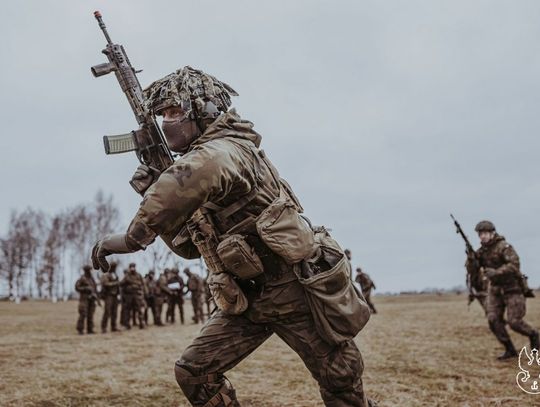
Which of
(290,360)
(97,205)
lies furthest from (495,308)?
(97,205)

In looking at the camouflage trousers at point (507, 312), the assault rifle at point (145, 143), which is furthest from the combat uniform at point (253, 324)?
the camouflage trousers at point (507, 312)

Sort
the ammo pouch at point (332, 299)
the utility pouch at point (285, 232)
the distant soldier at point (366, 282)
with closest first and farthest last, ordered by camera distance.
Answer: the utility pouch at point (285, 232), the ammo pouch at point (332, 299), the distant soldier at point (366, 282)

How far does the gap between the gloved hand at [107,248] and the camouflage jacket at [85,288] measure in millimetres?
14256

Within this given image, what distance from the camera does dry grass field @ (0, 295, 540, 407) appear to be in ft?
20.4

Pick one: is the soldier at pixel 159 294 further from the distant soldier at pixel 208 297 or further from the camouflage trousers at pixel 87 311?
the camouflage trousers at pixel 87 311

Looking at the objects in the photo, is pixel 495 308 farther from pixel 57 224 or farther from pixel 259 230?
pixel 57 224

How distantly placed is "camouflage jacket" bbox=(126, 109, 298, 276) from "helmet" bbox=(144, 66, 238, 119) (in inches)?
7.0

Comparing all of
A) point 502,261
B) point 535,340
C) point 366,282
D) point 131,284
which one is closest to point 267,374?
point 502,261

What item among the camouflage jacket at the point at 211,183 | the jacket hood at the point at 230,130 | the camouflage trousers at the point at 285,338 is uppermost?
the jacket hood at the point at 230,130

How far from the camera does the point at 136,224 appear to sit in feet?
9.53

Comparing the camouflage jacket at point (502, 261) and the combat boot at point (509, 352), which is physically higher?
the camouflage jacket at point (502, 261)

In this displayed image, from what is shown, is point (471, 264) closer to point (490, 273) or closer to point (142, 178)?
point (490, 273)

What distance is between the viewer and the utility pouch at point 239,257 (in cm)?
326

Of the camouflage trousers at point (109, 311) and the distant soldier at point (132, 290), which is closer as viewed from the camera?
the camouflage trousers at point (109, 311)
